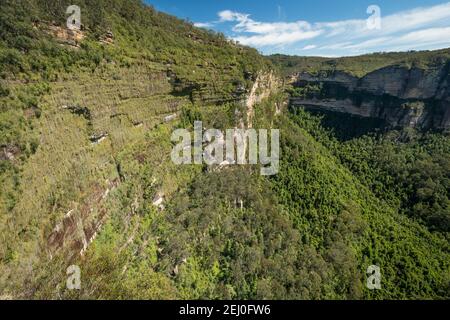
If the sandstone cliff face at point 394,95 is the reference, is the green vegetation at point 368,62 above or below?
above

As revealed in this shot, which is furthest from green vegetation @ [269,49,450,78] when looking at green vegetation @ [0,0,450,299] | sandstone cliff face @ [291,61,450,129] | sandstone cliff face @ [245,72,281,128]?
sandstone cliff face @ [245,72,281,128]

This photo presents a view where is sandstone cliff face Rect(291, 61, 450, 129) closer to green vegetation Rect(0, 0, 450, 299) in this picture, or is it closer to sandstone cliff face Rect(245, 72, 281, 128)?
green vegetation Rect(0, 0, 450, 299)

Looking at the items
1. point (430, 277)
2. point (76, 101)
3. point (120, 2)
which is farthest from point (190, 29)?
point (430, 277)

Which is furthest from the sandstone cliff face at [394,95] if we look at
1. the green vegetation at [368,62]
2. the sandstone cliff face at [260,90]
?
the sandstone cliff face at [260,90]

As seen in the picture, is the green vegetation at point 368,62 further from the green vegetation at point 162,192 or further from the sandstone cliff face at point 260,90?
the sandstone cliff face at point 260,90

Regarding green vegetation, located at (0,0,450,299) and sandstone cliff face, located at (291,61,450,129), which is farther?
sandstone cliff face, located at (291,61,450,129)

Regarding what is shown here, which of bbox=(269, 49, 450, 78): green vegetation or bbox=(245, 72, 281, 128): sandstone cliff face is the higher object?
bbox=(269, 49, 450, 78): green vegetation

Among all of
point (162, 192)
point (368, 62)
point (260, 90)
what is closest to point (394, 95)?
point (368, 62)

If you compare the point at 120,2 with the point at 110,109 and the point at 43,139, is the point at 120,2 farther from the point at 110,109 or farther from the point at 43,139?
the point at 43,139

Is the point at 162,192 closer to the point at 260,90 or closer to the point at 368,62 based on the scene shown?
the point at 260,90
